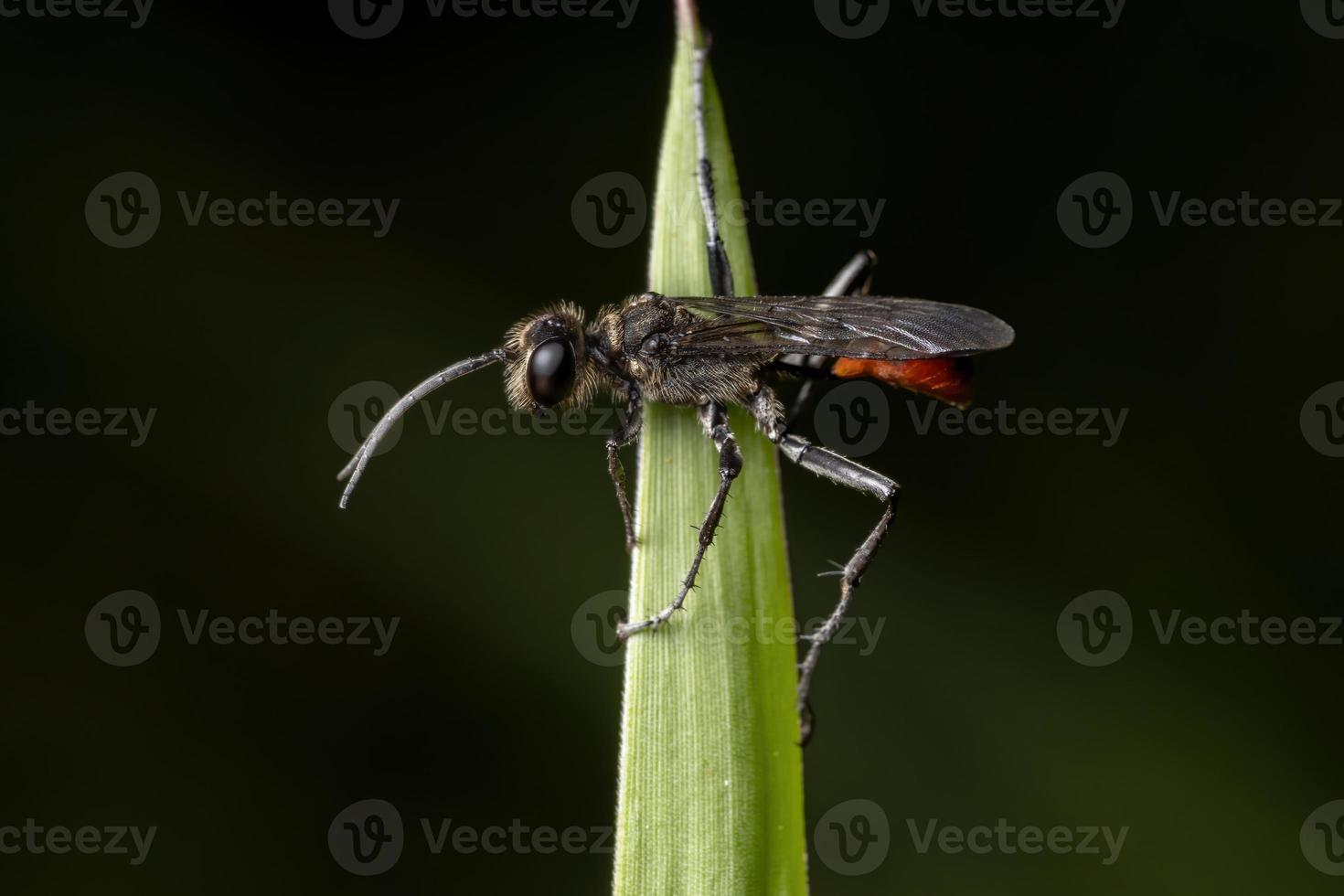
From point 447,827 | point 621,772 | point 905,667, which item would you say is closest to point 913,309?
point 905,667

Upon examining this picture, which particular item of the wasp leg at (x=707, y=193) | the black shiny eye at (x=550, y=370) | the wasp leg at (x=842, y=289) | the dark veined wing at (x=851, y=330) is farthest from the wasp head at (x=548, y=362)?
the wasp leg at (x=842, y=289)

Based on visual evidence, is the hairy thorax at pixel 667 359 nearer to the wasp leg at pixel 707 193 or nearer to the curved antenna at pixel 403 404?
the wasp leg at pixel 707 193

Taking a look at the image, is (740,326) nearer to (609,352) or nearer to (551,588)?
(609,352)

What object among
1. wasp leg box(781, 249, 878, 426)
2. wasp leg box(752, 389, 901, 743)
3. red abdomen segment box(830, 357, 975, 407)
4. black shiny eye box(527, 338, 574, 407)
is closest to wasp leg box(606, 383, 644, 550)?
black shiny eye box(527, 338, 574, 407)

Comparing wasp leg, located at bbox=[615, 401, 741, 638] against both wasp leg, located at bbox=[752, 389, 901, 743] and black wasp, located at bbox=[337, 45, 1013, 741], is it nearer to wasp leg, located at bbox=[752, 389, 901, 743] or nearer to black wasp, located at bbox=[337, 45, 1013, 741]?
black wasp, located at bbox=[337, 45, 1013, 741]

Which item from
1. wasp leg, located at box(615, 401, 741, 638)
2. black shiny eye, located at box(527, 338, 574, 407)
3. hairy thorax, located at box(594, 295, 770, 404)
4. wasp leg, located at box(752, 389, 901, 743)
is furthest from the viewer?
hairy thorax, located at box(594, 295, 770, 404)

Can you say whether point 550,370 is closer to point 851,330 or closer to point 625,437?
point 625,437
